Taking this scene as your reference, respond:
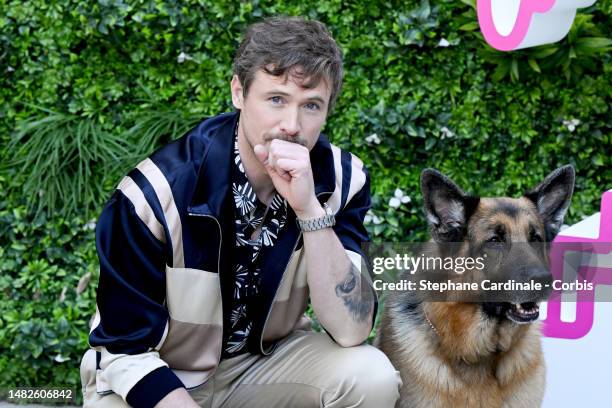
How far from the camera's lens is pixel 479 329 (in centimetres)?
281

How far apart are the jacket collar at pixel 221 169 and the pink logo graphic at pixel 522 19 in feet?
3.73

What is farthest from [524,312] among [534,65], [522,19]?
[534,65]

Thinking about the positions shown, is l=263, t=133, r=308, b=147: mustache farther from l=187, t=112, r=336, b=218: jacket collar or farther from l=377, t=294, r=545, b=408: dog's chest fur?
l=377, t=294, r=545, b=408: dog's chest fur

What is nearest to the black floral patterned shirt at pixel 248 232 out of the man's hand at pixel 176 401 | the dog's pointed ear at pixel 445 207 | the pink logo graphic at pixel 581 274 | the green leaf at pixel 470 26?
the man's hand at pixel 176 401

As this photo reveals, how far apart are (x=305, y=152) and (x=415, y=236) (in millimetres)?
1850

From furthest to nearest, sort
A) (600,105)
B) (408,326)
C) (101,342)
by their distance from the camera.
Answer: (600,105) < (408,326) < (101,342)

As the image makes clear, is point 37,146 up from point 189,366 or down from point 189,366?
up

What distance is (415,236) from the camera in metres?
4.25

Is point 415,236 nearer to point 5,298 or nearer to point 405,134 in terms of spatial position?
point 405,134

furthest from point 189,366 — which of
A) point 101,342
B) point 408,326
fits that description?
point 408,326

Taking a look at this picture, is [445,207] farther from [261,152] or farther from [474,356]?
[261,152]

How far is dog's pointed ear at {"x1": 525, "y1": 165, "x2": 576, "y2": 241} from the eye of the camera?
9.25ft

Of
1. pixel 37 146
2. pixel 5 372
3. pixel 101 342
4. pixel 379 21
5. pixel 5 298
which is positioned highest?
pixel 379 21

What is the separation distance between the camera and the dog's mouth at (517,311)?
2725 millimetres
